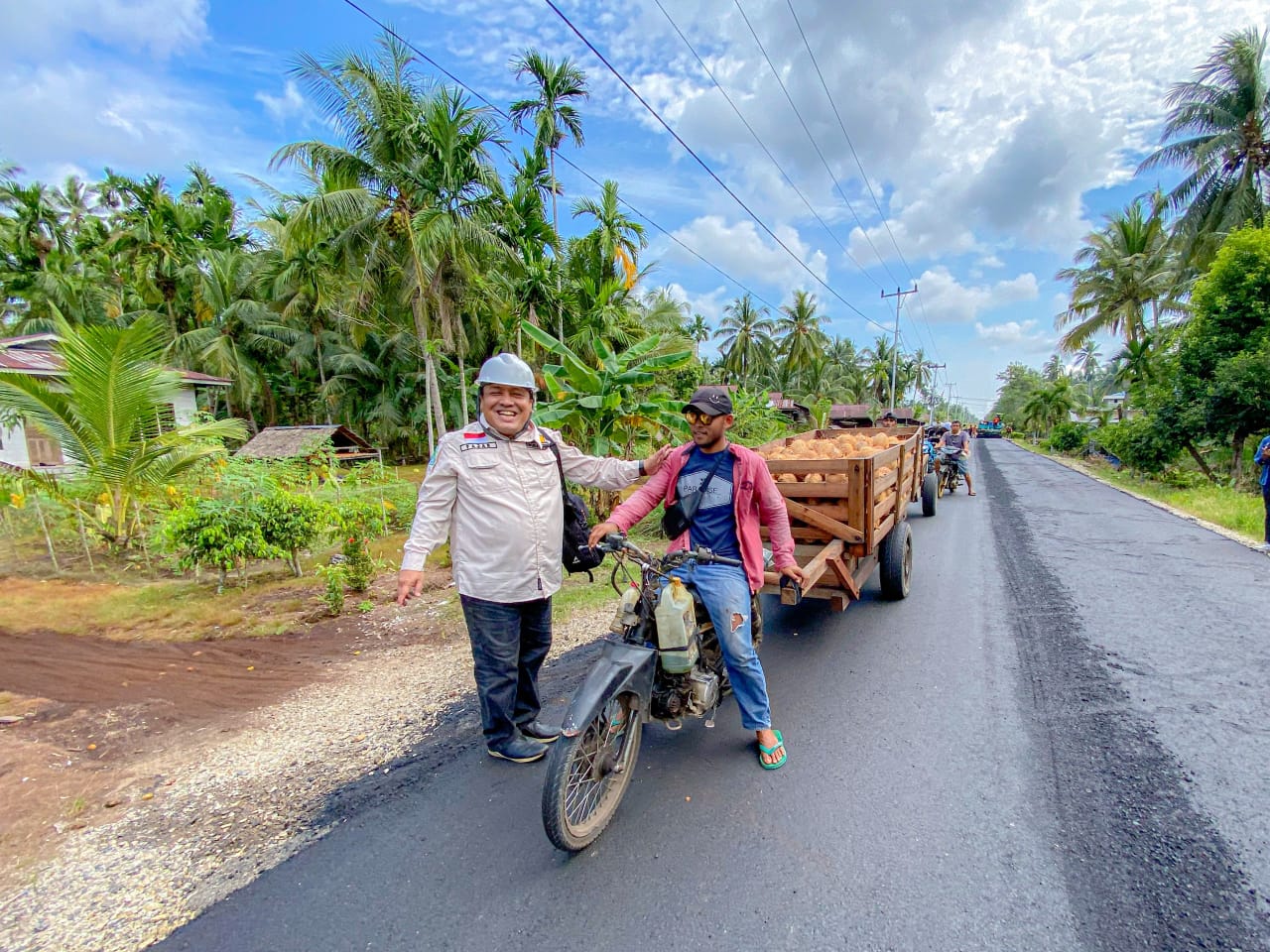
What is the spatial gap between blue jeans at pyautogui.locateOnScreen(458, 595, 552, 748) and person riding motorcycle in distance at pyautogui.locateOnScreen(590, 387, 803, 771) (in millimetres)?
539

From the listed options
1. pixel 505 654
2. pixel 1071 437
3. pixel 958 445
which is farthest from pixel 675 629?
pixel 1071 437

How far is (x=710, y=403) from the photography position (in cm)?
279

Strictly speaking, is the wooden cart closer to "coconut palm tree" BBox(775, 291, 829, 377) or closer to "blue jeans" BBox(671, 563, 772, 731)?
"blue jeans" BBox(671, 563, 772, 731)

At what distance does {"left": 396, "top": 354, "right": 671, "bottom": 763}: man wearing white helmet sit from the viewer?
103 inches

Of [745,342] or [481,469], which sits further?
[745,342]

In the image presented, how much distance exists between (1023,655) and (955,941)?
286 centimetres

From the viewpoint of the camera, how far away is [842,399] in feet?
A: 157

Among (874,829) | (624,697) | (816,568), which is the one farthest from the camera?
(816,568)

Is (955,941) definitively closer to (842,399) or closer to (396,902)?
(396,902)

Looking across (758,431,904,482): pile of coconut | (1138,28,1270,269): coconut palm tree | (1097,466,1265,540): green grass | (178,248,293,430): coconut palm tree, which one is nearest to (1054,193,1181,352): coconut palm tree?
(1138,28,1270,269): coconut palm tree

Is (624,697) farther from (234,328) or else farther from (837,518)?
(234,328)

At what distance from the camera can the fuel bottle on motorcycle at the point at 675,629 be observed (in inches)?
101

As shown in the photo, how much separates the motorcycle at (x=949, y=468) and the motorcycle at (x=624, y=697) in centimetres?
1194

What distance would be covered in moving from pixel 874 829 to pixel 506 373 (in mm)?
2556
